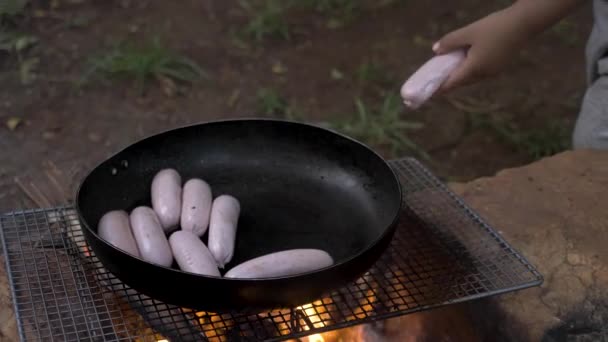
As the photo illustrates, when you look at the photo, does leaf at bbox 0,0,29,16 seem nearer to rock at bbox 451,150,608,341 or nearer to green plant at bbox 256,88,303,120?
green plant at bbox 256,88,303,120

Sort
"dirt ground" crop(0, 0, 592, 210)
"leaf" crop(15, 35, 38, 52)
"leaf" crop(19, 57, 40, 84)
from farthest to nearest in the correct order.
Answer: "leaf" crop(15, 35, 38, 52)
"leaf" crop(19, 57, 40, 84)
"dirt ground" crop(0, 0, 592, 210)

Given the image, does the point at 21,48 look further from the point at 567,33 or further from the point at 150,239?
the point at 567,33

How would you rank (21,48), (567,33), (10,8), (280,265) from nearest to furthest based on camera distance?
(280,265)
(21,48)
(10,8)
(567,33)

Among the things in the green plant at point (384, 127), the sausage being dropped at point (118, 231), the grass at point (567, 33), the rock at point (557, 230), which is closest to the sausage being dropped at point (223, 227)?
the sausage being dropped at point (118, 231)

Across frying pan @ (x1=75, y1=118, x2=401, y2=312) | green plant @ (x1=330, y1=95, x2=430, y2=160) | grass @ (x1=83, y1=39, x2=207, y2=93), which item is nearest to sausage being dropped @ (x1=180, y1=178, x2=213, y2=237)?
frying pan @ (x1=75, y1=118, x2=401, y2=312)

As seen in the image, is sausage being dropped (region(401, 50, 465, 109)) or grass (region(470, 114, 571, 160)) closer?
sausage being dropped (region(401, 50, 465, 109))

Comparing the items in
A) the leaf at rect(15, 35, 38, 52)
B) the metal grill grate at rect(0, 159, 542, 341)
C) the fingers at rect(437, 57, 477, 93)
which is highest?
the fingers at rect(437, 57, 477, 93)

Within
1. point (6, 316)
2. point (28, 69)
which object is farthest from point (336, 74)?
point (6, 316)

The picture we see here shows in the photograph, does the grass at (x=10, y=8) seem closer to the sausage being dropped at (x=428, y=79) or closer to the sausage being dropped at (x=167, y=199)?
the sausage being dropped at (x=167, y=199)
